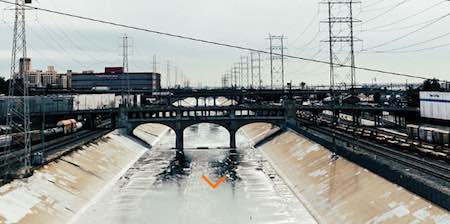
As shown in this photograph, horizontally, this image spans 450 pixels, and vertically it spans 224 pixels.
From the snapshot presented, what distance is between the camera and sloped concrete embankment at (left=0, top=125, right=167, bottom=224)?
185ft

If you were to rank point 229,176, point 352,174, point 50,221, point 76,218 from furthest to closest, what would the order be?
1. point 229,176
2. point 352,174
3. point 76,218
4. point 50,221

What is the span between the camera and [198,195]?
79062 mm

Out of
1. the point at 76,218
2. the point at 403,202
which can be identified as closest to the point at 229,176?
the point at 76,218

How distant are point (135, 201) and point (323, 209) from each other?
29.7 meters

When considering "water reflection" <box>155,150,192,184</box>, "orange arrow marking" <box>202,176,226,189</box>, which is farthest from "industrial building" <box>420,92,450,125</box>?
"water reflection" <box>155,150,192,184</box>

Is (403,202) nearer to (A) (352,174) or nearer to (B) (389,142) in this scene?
(A) (352,174)

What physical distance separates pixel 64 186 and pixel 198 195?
861 inches

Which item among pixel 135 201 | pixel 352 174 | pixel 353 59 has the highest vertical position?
pixel 353 59

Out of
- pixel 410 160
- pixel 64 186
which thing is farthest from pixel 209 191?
pixel 410 160

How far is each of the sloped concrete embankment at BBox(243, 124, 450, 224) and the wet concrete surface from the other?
258 cm

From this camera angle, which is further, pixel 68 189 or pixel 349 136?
pixel 349 136

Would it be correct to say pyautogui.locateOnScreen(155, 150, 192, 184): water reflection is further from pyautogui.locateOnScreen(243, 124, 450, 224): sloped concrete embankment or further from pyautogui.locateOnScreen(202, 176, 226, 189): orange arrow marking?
pyautogui.locateOnScreen(243, 124, 450, 224): sloped concrete embankment

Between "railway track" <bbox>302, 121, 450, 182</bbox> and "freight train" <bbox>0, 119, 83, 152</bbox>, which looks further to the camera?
"freight train" <bbox>0, 119, 83, 152</bbox>

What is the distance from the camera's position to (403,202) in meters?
49.4
